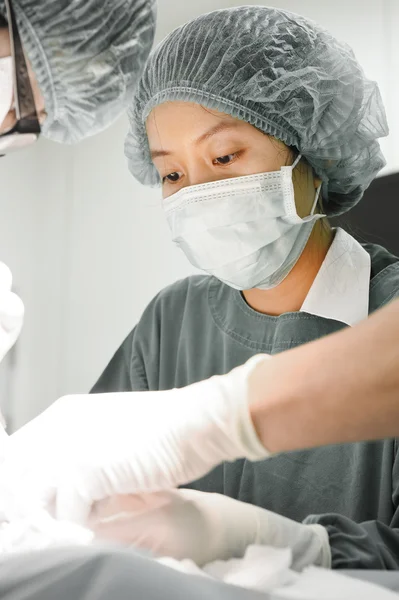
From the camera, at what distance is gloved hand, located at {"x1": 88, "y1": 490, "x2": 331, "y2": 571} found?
0.77 metres

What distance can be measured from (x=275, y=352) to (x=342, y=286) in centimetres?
18

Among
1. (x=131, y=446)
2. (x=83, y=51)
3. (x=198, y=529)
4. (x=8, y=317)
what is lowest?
(x=198, y=529)

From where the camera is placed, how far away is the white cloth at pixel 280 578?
0.67m

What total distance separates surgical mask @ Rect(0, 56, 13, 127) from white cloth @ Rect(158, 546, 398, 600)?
22.2 inches

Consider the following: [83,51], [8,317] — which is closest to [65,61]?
[83,51]

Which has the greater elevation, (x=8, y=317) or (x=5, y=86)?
(x=5, y=86)

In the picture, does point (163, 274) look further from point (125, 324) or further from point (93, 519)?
point (93, 519)

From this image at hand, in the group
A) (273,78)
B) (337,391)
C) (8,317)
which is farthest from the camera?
(273,78)

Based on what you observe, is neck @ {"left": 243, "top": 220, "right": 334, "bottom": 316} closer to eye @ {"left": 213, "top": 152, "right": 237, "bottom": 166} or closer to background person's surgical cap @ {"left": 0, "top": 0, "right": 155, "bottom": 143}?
eye @ {"left": 213, "top": 152, "right": 237, "bottom": 166}

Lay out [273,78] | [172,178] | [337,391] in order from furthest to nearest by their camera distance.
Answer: [172,178] → [273,78] → [337,391]

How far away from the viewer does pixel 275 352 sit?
47.6 inches

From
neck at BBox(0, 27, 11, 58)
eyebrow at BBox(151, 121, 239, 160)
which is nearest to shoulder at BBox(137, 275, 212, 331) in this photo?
eyebrow at BBox(151, 121, 239, 160)

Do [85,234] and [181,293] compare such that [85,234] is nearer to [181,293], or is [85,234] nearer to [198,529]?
[181,293]

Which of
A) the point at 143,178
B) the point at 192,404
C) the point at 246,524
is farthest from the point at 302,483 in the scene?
the point at 143,178
